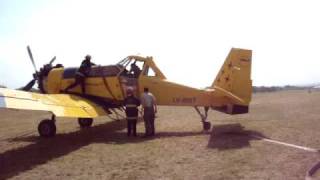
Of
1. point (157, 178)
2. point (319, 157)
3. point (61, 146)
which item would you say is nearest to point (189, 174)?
point (157, 178)

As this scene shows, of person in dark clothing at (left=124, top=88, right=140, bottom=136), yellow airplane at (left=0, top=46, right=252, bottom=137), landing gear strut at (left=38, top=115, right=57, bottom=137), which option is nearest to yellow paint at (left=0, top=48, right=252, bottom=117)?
yellow airplane at (left=0, top=46, right=252, bottom=137)

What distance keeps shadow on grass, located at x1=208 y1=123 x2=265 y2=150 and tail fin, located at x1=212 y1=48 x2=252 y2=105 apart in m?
1.18

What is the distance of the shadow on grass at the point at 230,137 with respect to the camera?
11.6 m

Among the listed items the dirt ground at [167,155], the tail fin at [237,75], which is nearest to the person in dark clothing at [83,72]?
the dirt ground at [167,155]

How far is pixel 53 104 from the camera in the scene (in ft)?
43.5

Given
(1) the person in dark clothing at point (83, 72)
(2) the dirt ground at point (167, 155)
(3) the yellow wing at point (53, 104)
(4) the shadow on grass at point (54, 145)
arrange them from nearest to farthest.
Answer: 1. (2) the dirt ground at point (167, 155)
2. (4) the shadow on grass at point (54, 145)
3. (3) the yellow wing at point (53, 104)
4. (1) the person in dark clothing at point (83, 72)

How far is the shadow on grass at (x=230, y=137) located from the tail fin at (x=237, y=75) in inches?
46.3

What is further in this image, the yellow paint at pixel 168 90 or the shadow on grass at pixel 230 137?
the yellow paint at pixel 168 90

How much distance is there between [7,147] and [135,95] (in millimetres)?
4915

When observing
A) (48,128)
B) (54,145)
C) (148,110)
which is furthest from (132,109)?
(48,128)

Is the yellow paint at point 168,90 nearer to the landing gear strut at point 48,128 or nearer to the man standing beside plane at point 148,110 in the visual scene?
→ the landing gear strut at point 48,128

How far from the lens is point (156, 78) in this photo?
51.3 ft

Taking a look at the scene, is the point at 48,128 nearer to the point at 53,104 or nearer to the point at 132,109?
the point at 53,104

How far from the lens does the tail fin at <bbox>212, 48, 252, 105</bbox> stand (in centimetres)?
1480
